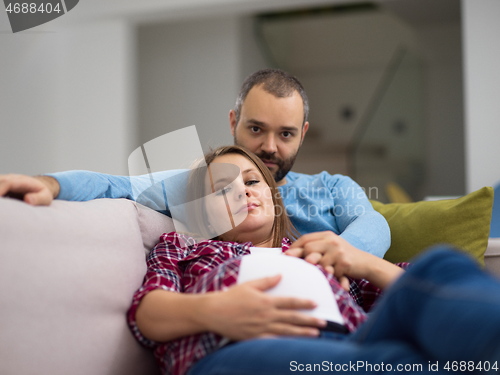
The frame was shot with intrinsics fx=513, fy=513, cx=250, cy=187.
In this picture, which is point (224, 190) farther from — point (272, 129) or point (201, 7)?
point (201, 7)

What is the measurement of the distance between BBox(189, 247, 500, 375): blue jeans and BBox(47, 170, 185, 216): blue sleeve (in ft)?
1.73

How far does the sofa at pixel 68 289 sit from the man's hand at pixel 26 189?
0.02 m

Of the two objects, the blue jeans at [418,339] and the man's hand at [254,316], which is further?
the man's hand at [254,316]

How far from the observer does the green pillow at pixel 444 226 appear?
1418mm

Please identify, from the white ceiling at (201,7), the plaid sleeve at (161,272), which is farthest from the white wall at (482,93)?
the plaid sleeve at (161,272)

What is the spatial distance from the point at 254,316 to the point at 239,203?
470mm

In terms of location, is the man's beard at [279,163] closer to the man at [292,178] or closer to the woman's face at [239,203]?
the man at [292,178]

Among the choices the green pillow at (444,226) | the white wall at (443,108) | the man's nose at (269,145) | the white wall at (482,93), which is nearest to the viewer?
the green pillow at (444,226)

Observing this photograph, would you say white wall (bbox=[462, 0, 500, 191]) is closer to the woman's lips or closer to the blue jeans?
the woman's lips

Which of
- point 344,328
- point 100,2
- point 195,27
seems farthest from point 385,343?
point 195,27

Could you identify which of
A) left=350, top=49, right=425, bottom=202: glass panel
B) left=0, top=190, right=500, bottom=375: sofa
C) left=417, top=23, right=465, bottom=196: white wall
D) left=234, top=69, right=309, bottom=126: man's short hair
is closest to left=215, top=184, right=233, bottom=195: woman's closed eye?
left=0, top=190, right=500, bottom=375: sofa

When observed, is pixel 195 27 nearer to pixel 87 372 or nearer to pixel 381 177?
pixel 381 177

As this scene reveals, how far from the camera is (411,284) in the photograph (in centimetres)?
68

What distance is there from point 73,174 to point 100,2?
4.00 meters
